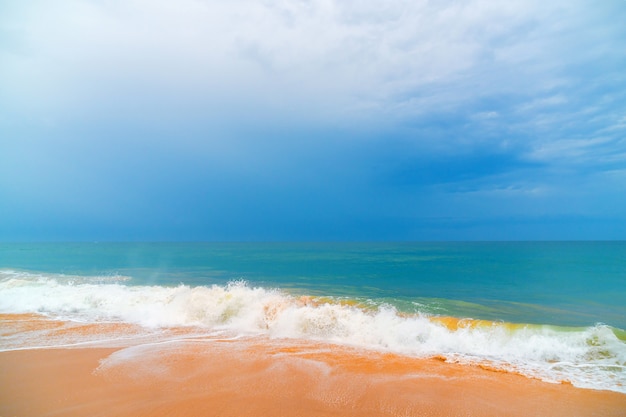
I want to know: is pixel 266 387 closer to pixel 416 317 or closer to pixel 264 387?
pixel 264 387

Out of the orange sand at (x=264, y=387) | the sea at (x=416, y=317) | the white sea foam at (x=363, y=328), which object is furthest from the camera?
the sea at (x=416, y=317)

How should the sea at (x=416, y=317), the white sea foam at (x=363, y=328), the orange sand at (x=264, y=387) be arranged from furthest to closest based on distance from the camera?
the sea at (x=416, y=317), the white sea foam at (x=363, y=328), the orange sand at (x=264, y=387)

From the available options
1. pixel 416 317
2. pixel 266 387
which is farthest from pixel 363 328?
pixel 266 387

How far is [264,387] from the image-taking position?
6.57 meters

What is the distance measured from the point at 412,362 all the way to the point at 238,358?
4104 mm

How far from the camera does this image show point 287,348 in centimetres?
922

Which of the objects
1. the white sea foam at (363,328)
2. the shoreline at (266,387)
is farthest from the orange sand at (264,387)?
the white sea foam at (363,328)

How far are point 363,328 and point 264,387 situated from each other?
462cm

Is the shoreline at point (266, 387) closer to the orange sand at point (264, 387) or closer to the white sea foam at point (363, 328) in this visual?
the orange sand at point (264, 387)

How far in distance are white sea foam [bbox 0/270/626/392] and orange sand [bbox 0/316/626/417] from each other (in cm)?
102

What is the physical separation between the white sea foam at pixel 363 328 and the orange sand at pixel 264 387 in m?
1.02

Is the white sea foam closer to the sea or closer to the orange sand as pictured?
the sea

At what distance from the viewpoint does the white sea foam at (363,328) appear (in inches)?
327

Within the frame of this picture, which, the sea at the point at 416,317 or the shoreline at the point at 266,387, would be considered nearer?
the shoreline at the point at 266,387
